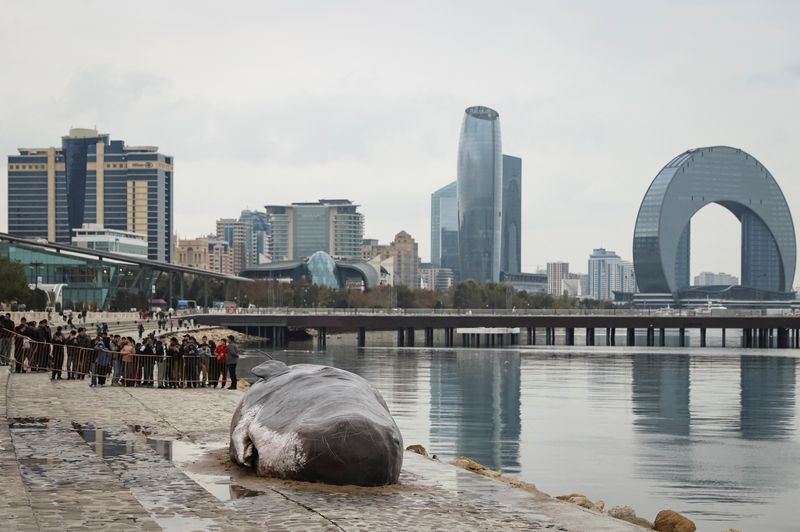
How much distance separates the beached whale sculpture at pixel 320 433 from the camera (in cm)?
1716

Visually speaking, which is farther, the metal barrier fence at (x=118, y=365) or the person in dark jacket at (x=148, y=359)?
the person in dark jacket at (x=148, y=359)

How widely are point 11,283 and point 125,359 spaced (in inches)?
3016

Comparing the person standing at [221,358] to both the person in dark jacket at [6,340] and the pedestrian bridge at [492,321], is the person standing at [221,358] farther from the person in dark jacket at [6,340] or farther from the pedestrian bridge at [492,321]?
the pedestrian bridge at [492,321]

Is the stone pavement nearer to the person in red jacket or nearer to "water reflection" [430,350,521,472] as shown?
"water reflection" [430,350,521,472]

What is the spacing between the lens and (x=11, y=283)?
109062 millimetres

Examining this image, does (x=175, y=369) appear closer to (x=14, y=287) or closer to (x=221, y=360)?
(x=221, y=360)

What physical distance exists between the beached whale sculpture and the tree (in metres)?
94.2

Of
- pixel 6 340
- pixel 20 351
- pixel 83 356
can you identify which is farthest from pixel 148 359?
pixel 6 340

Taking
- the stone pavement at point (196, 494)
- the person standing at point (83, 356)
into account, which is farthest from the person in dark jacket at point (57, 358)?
the stone pavement at point (196, 494)

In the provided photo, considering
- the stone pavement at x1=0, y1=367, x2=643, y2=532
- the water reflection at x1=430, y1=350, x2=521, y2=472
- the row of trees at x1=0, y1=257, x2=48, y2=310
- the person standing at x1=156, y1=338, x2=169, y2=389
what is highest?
the row of trees at x1=0, y1=257, x2=48, y2=310

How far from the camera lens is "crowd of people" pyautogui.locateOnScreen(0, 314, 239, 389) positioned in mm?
37406

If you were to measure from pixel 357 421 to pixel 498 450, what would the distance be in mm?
18861

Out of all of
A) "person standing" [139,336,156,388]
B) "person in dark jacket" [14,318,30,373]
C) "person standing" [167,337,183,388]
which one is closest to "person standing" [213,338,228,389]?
"person standing" [167,337,183,388]

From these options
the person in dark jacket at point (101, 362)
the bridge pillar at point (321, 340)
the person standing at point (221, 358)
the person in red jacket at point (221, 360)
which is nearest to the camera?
the person in dark jacket at point (101, 362)
